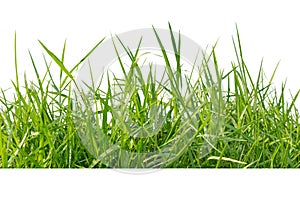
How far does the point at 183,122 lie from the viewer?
1289 mm

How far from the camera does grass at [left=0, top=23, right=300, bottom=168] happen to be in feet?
4.11

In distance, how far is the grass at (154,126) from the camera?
4.11 ft

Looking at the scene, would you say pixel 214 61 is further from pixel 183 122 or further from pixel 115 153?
pixel 115 153

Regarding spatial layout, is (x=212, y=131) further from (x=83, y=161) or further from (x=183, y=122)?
(x=83, y=161)

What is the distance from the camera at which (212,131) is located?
1295mm

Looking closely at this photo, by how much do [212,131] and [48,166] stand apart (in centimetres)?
34

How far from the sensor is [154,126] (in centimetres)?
134
